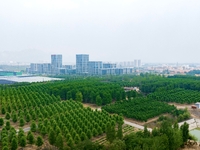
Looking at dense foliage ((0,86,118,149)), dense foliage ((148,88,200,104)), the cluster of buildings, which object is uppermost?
the cluster of buildings

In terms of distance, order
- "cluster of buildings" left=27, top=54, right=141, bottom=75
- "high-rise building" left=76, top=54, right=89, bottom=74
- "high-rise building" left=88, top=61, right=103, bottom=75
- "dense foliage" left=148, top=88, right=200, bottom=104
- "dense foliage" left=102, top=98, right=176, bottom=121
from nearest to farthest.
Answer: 1. "dense foliage" left=102, top=98, right=176, bottom=121
2. "dense foliage" left=148, top=88, right=200, bottom=104
3. "high-rise building" left=88, top=61, right=103, bottom=75
4. "cluster of buildings" left=27, top=54, right=141, bottom=75
5. "high-rise building" left=76, top=54, right=89, bottom=74

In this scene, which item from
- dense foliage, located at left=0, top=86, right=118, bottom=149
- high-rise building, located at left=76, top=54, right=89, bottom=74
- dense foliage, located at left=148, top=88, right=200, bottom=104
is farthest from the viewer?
high-rise building, located at left=76, top=54, right=89, bottom=74

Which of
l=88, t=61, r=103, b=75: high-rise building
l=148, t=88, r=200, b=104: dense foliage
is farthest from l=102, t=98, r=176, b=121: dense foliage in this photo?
l=88, t=61, r=103, b=75: high-rise building

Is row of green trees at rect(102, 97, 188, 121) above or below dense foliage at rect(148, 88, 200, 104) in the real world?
below

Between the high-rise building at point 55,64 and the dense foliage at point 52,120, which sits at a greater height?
the high-rise building at point 55,64

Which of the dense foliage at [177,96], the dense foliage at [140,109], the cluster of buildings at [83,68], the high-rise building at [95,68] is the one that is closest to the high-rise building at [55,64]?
the cluster of buildings at [83,68]

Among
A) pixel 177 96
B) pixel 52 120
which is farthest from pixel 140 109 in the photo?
pixel 52 120

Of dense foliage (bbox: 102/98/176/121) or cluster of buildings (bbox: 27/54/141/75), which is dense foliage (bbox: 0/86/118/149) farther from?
cluster of buildings (bbox: 27/54/141/75)

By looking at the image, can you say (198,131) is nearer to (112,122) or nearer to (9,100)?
(112,122)

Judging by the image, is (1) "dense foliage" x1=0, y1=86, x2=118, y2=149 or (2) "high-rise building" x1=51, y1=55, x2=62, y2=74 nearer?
(1) "dense foliage" x1=0, y1=86, x2=118, y2=149

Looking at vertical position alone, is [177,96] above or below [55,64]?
below

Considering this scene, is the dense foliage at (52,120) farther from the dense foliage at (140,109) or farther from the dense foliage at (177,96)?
the dense foliage at (177,96)

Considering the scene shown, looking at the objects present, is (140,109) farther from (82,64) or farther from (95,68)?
(82,64)
